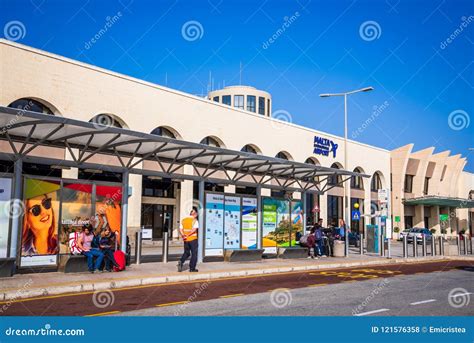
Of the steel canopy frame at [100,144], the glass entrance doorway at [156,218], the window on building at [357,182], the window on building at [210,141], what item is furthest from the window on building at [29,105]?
the window on building at [357,182]

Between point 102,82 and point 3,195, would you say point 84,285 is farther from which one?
point 102,82

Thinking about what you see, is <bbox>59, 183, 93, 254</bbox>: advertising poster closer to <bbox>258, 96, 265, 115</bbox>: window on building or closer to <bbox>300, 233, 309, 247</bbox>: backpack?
<bbox>300, 233, 309, 247</bbox>: backpack

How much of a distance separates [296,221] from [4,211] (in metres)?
13.5

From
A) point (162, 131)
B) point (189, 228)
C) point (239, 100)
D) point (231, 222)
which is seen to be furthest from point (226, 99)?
point (189, 228)

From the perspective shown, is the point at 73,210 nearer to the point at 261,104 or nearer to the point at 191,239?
the point at 191,239

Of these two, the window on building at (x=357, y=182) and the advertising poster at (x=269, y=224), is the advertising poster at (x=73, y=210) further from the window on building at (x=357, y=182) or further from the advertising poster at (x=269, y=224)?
the window on building at (x=357, y=182)

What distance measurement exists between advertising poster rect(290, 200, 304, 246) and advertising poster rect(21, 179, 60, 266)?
1152 centimetres

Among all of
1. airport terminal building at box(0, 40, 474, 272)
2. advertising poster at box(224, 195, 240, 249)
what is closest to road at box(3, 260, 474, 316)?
airport terminal building at box(0, 40, 474, 272)

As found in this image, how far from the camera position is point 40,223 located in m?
14.7

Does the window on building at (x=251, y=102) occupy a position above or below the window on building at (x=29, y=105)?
above

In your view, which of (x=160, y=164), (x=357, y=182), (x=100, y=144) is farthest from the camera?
(x=357, y=182)

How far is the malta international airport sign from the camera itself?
45.2 meters

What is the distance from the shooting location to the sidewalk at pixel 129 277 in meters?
11.6

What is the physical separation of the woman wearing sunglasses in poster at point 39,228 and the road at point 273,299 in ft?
11.0
